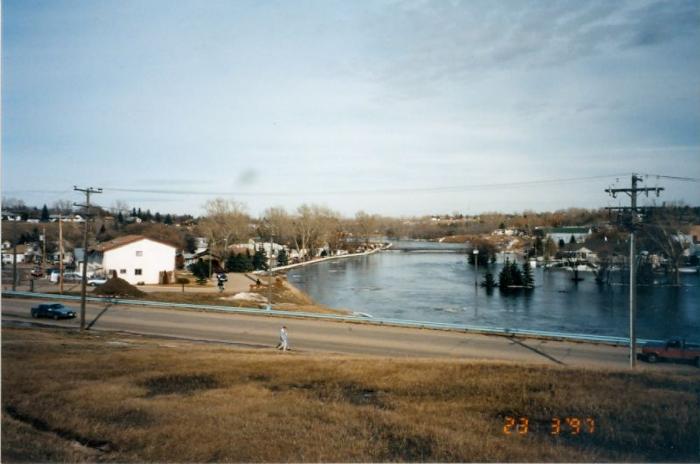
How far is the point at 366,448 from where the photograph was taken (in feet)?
20.3

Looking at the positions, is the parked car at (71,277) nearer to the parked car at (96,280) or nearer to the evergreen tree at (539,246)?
the parked car at (96,280)

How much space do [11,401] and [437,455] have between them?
21.2 feet

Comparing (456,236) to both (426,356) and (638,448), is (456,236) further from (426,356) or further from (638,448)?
(638,448)

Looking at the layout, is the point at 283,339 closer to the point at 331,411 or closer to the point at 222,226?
the point at 331,411

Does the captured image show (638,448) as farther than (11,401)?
No

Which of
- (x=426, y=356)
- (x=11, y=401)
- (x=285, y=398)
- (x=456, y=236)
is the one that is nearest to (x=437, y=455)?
(x=285, y=398)

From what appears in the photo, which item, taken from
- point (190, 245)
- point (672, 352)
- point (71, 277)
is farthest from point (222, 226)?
point (672, 352)

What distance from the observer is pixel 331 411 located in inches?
306

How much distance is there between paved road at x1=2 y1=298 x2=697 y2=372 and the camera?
16.0 meters

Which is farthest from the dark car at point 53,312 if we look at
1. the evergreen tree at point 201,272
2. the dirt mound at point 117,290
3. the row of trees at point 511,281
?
the row of trees at point 511,281

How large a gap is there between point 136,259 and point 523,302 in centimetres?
2975

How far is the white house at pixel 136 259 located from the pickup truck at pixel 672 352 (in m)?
33.3

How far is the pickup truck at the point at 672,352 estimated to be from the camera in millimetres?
15055

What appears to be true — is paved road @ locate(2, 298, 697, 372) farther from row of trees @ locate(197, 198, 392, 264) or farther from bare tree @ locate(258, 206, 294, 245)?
bare tree @ locate(258, 206, 294, 245)
